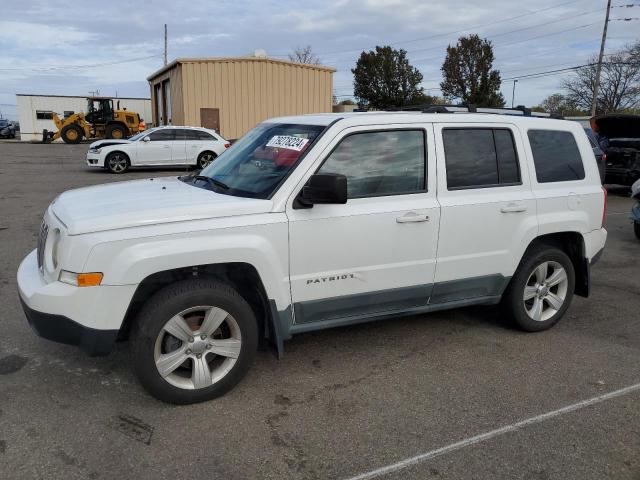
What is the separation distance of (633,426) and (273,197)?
2.59 m

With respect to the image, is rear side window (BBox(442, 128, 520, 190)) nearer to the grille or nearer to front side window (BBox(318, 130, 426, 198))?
front side window (BBox(318, 130, 426, 198))

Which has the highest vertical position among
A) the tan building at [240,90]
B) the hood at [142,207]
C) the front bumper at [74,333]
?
the tan building at [240,90]

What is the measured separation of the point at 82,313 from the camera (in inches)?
125

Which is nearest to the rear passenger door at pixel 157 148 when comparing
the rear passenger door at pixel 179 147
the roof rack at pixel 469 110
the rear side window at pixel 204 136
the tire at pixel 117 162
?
the rear passenger door at pixel 179 147

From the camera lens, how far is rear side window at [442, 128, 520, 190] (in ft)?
13.8

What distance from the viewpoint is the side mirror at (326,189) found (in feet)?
11.1

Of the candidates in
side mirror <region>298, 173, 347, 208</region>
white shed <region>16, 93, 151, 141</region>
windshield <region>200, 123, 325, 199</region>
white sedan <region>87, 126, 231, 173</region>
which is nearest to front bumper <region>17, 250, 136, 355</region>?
windshield <region>200, 123, 325, 199</region>

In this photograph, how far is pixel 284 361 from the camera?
4.17 metres

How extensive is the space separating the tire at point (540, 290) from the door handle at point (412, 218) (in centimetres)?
116

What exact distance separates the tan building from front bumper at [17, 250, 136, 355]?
24226mm

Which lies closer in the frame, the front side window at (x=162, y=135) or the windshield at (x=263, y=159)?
the windshield at (x=263, y=159)

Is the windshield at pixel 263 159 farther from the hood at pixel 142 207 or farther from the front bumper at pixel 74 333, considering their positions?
the front bumper at pixel 74 333

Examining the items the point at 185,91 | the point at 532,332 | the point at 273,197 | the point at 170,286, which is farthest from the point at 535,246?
the point at 185,91

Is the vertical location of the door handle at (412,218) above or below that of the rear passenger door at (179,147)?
below
